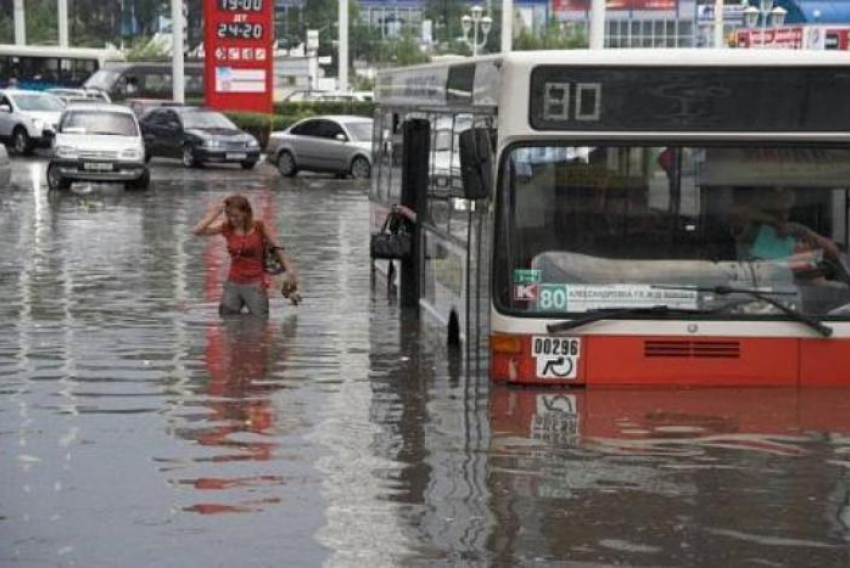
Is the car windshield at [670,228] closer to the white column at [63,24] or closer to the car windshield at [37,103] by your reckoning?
the car windshield at [37,103]

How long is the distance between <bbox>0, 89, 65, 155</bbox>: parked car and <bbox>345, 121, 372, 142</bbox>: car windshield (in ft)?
34.2

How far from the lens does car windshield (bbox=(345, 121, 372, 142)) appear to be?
135 feet

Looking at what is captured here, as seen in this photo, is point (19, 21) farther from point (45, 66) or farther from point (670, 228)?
point (670, 228)

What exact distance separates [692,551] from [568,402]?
3294 mm

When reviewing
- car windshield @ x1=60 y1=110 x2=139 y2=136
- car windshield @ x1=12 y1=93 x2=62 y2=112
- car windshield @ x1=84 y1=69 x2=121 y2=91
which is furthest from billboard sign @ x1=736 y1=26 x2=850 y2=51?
car windshield @ x1=84 y1=69 x2=121 y2=91

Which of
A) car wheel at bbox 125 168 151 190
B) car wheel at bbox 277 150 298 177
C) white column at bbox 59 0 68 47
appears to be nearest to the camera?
car wheel at bbox 125 168 151 190

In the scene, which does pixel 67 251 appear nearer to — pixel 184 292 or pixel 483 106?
pixel 184 292

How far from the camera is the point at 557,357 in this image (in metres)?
10.5

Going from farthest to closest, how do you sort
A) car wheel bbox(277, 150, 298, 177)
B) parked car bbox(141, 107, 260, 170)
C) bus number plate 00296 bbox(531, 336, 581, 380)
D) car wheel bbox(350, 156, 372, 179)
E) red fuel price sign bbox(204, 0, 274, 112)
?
red fuel price sign bbox(204, 0, 274, 112)
parked car bbox(141, 107, 260, 170)
car wheel bbox(277, 150, 298, 177)
car wheel bbox(350, 156, 372, 179)
bus number plate 00296 bbox(531, 336, 581, 380)

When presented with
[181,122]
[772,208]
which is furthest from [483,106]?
[181,122]

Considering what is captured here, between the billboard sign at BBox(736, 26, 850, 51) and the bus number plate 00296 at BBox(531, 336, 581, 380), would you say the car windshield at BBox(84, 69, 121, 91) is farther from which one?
the bus number plate 00296 at BBox(531, 336, 581, 380)

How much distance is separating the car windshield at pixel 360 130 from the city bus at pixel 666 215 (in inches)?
1201

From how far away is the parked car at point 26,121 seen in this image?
48.1 metres

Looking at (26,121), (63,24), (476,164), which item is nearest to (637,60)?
(476,164)
